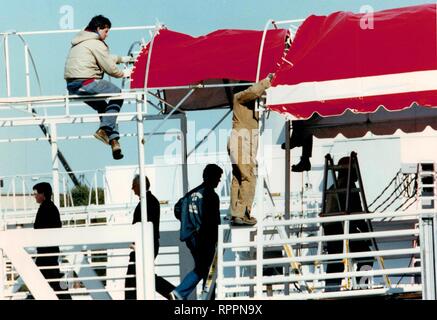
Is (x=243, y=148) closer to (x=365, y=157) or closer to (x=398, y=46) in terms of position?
(x=398, y=46)

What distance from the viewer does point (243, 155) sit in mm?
13789

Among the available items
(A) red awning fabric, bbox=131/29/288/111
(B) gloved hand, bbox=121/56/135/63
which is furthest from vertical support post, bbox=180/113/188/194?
(B) gloved hand, bbox=121/56/135/63

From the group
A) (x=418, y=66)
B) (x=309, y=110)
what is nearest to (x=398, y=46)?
(x=418, y=66)

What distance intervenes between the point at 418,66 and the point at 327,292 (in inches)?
111

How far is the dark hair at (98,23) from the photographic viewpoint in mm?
14875

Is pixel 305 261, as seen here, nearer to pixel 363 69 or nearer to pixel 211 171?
pixel 211 171

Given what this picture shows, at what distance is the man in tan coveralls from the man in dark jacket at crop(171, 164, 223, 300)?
454mm

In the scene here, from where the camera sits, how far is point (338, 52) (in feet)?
45.7

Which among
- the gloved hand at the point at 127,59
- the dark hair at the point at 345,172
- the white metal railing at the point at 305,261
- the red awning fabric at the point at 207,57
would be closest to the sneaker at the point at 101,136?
the red awning fabric at the point at 207,57

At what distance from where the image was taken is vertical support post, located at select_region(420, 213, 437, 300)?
1249cm

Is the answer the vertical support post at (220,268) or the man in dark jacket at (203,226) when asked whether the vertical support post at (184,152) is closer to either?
the man in dark jacket at (203,226)

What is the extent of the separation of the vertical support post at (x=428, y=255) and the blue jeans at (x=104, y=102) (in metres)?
4.14

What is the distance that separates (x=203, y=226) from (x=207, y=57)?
2280mm
